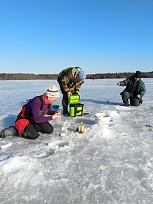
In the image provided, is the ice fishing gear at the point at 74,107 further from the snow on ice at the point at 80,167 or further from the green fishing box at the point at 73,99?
the snow on ice at the point at 80,167

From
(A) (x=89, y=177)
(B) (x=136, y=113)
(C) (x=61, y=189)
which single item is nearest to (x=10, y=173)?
(C) (x=61, y=189)

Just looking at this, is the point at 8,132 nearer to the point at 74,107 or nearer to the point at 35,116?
the point at 35,116

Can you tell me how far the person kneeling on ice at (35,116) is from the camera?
15.2ft

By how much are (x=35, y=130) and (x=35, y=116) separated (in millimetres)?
246

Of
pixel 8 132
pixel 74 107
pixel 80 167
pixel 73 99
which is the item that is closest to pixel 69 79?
pixel 73 99

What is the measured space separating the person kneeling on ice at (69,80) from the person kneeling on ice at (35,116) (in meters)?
2.00

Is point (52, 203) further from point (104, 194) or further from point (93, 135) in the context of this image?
point (93, 135)

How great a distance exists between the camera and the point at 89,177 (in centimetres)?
305

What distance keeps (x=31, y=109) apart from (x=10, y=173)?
5.71ft

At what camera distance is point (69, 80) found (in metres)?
6.81

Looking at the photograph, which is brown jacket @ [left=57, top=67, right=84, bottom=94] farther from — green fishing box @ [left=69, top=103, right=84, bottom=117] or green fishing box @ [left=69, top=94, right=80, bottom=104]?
green fishing box @ [left=69, top=103, right=84, bottom=117]

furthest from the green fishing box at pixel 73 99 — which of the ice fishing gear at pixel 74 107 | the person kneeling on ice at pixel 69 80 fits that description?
the person kneeling on ice at pixel 69 80

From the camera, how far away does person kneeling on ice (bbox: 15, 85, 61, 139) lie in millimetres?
4641

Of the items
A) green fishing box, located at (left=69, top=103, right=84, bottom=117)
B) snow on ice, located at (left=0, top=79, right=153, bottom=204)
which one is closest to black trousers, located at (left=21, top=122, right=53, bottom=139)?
snow on ice, located at (left=0, top=79, right=153, bottom=204)
